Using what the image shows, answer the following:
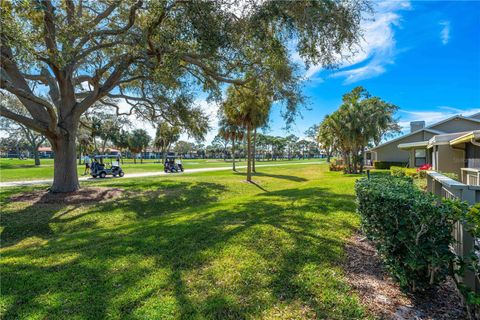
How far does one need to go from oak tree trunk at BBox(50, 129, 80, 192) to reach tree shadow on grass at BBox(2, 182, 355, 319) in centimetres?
766

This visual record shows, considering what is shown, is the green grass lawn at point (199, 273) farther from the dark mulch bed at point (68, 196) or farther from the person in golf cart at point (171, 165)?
the person in golf cart at point (171, 165)

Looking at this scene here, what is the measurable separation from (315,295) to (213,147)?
12189 centimetres

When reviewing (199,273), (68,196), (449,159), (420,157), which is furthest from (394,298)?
(420,157)

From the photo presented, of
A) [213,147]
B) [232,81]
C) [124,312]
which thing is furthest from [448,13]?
[213,147]

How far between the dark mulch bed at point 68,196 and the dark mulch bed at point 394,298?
11.4 m

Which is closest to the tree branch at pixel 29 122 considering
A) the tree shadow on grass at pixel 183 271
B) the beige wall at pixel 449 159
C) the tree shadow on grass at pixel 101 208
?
the tree shadow on grass at pixel 101 208

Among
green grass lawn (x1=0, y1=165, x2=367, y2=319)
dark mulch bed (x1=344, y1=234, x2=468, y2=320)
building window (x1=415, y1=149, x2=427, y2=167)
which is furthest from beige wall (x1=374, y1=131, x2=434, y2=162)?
dark mulch bed (x1=344, y1=234, x2=468, y2=320)

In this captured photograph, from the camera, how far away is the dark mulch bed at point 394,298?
2.92 m

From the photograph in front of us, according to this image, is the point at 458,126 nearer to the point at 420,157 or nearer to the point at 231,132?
the point at 420,157

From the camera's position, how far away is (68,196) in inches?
460

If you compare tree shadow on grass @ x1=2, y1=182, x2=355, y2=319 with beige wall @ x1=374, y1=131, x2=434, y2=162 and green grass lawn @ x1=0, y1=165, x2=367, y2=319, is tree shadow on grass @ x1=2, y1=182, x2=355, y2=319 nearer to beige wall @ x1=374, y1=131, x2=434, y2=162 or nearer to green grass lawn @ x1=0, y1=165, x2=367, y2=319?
green grass lawn @ x1=0, y1=165, x2=367, y2=319

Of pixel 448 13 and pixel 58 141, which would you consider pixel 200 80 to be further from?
pixel 448 13

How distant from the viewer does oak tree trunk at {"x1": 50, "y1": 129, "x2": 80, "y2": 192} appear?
12.1 m

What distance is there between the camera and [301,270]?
3.82 meters
